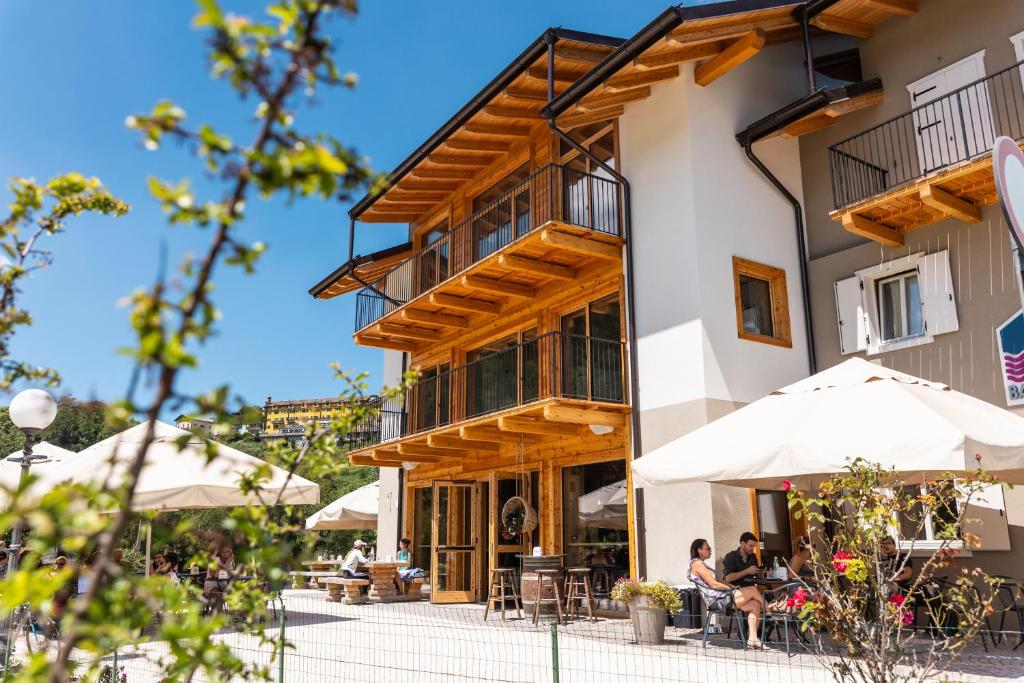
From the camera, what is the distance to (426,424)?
16.6 metres

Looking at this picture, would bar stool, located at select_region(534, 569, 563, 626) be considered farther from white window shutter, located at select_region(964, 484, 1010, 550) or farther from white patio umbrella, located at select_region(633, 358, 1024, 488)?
white window shutter, located at select_region(964, 484, 1010, 550)

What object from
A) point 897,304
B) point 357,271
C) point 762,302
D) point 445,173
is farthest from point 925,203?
point 357,271

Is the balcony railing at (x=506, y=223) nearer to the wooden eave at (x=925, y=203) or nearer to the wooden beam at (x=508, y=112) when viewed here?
the wooden beam at (x=508, y=112)

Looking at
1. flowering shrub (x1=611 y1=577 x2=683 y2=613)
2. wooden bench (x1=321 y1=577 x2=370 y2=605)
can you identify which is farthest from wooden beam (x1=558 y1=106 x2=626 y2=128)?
wooden bench (x1=321 y1=577 x2=370 y2=605)

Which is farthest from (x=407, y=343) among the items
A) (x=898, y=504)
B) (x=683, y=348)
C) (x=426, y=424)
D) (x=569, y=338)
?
(x=898, y=504)

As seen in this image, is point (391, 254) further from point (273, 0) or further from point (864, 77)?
point (273, 0)

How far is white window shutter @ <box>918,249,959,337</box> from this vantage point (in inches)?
403

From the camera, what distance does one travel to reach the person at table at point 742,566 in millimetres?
Answer: 8656

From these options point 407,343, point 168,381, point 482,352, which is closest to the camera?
point 168,381

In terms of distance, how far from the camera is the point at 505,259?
12.5 m

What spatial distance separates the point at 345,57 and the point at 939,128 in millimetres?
11229

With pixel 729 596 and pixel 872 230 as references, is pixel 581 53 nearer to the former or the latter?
pixel 872 230

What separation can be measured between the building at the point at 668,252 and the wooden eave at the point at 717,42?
0.03 m

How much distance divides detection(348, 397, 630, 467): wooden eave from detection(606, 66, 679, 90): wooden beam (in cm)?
453
